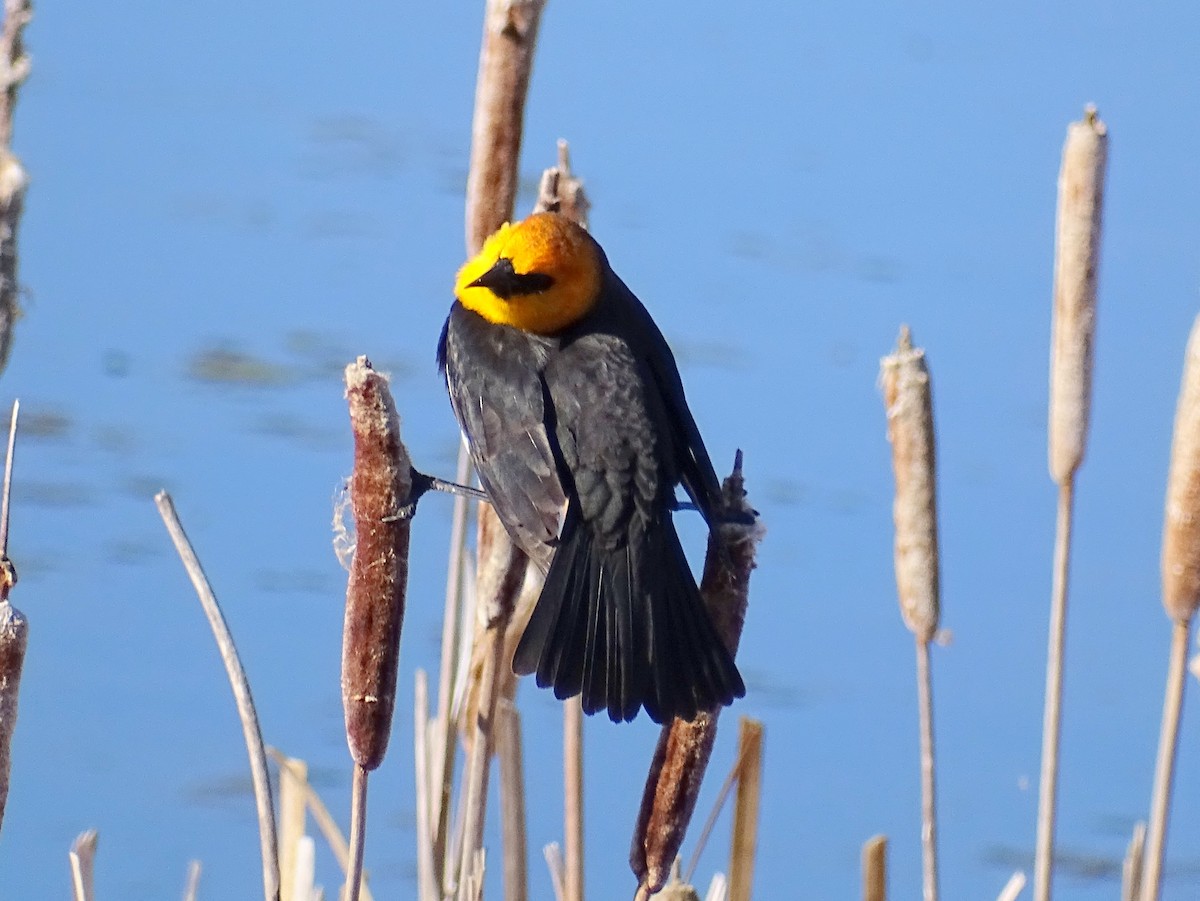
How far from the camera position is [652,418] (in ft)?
5.67

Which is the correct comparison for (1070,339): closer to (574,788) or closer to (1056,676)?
(1056,676)

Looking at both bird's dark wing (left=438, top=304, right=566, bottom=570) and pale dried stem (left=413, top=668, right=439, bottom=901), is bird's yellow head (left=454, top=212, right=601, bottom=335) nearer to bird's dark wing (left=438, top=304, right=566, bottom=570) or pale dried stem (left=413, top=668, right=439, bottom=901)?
bird's dark wing (left=438, top=304, right=566, bottom=570)

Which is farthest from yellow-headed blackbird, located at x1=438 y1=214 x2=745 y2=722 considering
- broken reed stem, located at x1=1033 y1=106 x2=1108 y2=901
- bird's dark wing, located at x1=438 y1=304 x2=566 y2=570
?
broken reed stem, located at x1=1033 y1=106 x2=1108 y2=901

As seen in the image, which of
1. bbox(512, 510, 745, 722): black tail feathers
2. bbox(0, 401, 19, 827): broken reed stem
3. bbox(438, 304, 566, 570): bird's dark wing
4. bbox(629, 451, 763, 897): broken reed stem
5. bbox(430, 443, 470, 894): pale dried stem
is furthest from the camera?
bbox(438, 304, 566, 570): bird's dark wing

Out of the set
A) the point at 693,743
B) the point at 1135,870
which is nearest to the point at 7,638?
the point at 693,743

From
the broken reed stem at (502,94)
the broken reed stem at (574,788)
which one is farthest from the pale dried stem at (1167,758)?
the broken reed stem at (502,94)

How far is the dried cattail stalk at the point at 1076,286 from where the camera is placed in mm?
1291

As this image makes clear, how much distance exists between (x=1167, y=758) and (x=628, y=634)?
50 cm

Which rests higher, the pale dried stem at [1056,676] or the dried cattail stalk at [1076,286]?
the dried cattail stalk at [1076,286]

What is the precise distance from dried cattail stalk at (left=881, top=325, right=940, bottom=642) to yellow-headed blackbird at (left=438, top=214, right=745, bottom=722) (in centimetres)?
17

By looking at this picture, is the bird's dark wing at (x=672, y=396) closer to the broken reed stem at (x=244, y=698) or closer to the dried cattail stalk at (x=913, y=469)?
the dried cattail stalk at (x=913, y=469)

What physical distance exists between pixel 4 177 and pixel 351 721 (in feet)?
1.39

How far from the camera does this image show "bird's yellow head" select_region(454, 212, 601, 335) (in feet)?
5.74

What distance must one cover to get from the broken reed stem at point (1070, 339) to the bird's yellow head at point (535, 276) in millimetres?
610
